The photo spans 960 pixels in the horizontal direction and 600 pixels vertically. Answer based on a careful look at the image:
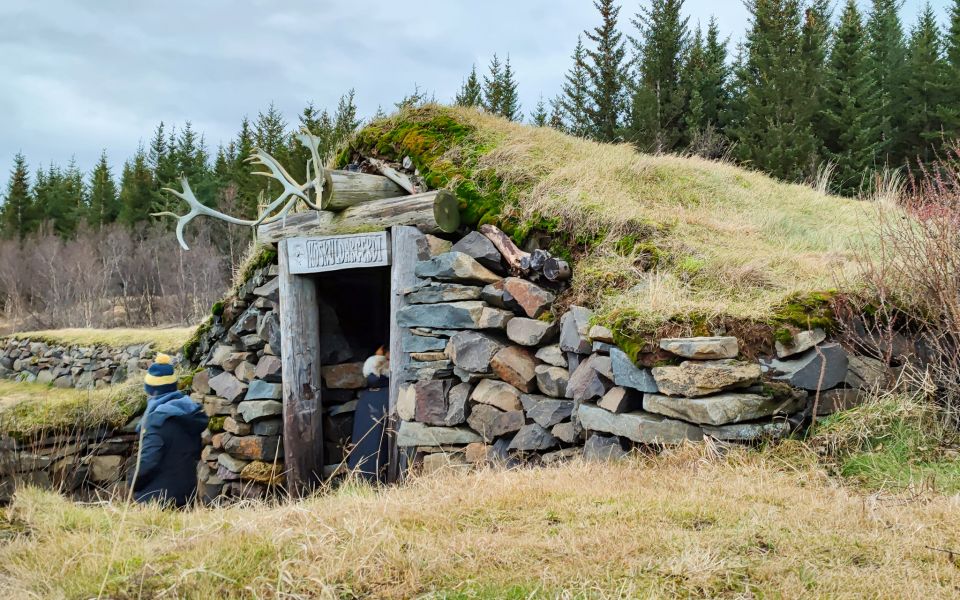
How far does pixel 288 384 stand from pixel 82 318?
2218 cm

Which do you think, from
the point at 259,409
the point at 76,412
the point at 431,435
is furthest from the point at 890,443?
the point at 76,412

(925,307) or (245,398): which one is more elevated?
(925,307)

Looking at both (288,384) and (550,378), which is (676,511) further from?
(288,384)

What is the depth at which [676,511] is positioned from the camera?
3295mm

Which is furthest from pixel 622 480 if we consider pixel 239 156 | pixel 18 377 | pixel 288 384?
pixel 239 156

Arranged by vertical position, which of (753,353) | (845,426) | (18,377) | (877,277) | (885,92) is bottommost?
(18,377)

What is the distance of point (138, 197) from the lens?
36750mm

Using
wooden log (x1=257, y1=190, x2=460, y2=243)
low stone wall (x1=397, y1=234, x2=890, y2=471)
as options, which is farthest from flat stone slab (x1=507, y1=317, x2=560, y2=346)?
wooden log (x1=257, y1=190, x2=460, y2=243)

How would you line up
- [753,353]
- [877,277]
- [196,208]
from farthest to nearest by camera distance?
[196,208] < [877,277] < [753,353]

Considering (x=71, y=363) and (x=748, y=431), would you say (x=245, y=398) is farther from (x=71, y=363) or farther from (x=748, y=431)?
(x=71, y=363)

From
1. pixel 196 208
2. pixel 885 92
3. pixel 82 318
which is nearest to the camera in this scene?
pixel 196 208

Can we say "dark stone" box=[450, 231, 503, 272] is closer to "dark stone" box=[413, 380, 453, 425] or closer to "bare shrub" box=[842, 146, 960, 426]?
"dark stone" box=[413, 380, 453, 425]

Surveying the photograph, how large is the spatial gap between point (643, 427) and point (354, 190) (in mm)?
4238

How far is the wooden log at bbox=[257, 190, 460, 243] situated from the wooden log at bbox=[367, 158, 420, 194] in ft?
1.31
